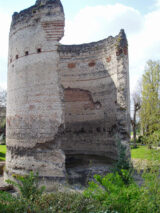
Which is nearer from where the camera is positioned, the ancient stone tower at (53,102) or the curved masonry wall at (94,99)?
the ancient stone tower at (53,102)

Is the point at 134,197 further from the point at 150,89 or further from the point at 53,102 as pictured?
the point at 150,89

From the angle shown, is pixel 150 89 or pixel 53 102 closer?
pixel 53 102

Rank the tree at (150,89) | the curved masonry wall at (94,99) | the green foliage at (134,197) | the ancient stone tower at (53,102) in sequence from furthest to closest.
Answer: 1. the tree at (150,89)
2. the curved masonry wall at (94,99)
3. the ancient stone tower at (53,102)
4. the green foliage at (134,197)

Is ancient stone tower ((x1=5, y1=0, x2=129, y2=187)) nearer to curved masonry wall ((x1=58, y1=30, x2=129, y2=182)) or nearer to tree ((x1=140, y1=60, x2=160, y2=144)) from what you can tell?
curved masonry wall ((x1=58, y1=30, x2=129, y2=182))

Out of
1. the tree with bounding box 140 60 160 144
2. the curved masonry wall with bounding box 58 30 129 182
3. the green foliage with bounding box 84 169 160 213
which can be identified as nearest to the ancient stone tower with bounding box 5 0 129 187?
the curved masonry wall with bounding box 58 30 129 182

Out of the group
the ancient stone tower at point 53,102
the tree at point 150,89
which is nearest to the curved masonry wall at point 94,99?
the ancient stone tower at point 53,102

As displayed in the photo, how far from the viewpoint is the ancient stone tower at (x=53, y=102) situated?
8281 mm

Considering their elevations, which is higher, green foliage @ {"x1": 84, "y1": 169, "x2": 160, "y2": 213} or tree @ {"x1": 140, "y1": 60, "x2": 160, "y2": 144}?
tree @ {"x1": 140, "y1": 60, "x2": 160, "y2": 144}

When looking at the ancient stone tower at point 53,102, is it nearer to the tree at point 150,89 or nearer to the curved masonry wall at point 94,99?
the curved masonry wall at point 94,99

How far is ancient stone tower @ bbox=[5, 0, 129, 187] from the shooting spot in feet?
27.2

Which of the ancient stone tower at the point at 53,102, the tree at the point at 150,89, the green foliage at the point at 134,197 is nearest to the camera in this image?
the green foliage at the point at 134,197

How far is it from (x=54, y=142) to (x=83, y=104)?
187 inches

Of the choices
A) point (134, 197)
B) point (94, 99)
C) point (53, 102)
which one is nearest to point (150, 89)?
point (94, 99)

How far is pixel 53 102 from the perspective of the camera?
8344mm
